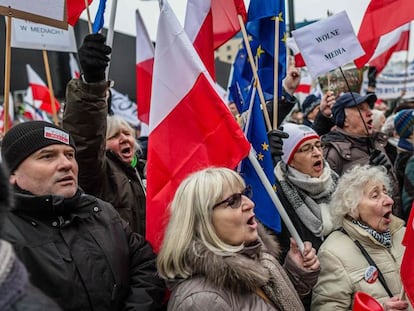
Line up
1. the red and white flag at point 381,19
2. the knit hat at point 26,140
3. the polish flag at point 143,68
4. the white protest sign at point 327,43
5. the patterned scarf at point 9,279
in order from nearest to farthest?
the patterned scarf at point 9,279 → the knit hat at point 26,140 → the white protest sign at point 327,43 → the red and white flag at point 381,19 → the polish flag at point 143,68

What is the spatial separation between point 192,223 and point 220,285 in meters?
0.30

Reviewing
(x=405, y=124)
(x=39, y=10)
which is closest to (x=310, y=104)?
(x=405, y=124)

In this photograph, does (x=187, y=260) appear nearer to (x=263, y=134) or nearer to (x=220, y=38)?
(x=263, y=134)

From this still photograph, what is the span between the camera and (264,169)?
9.37 feet

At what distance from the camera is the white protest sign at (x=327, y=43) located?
357cm

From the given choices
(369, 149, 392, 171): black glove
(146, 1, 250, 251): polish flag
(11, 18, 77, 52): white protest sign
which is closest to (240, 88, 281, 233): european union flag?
(146, 1, 250, 251): polish flag

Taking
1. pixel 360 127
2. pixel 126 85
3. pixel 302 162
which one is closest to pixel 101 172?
pixel 302 162

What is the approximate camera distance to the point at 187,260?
1.99 meters

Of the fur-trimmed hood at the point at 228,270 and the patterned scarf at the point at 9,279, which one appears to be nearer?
the patterned scarf at the point at 9,279

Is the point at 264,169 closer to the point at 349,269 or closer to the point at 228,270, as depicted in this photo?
the point at 349,269

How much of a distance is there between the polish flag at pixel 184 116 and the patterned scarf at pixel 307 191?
2.40 ft

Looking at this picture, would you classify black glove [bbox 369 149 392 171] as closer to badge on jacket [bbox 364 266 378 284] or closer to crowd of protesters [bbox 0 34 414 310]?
crowd of protesters [bbox 0 34 414 310]

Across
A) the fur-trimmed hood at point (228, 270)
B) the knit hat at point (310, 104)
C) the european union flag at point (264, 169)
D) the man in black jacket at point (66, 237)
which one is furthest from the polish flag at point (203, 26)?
the knit hat at point (310, 104)

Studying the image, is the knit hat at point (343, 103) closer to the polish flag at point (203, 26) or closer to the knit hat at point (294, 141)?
the knit hat at point (294, 141)
